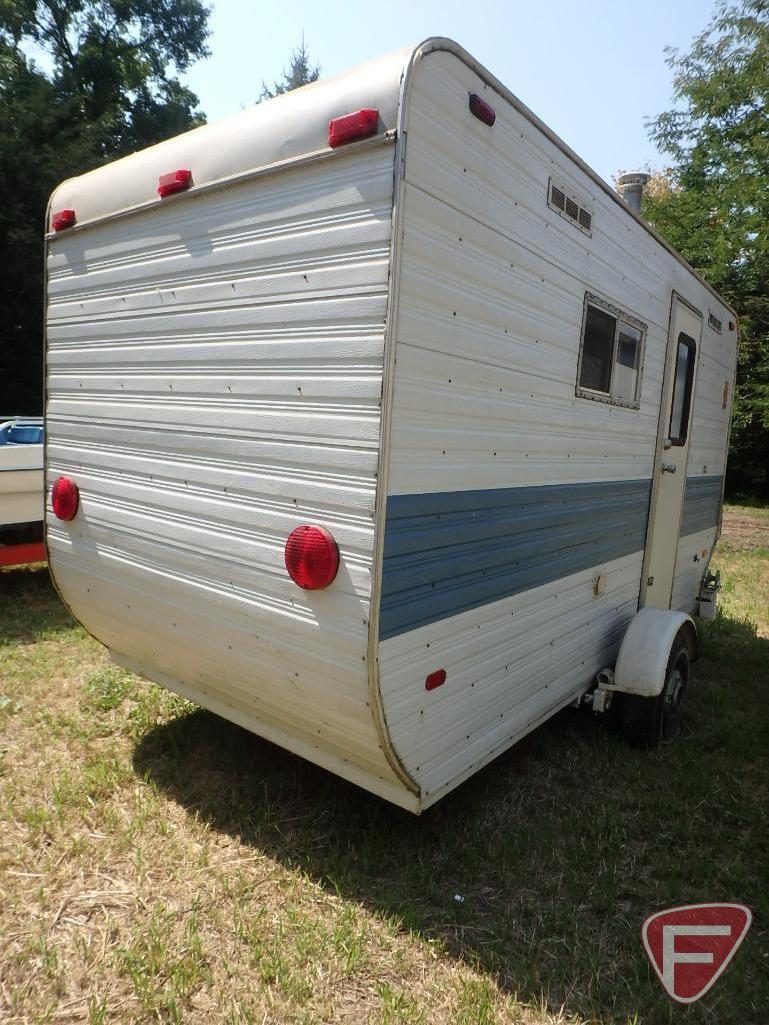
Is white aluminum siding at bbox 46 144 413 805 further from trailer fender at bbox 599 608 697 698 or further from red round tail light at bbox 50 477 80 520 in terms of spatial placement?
trailer fender at bbox 599 608 697 698

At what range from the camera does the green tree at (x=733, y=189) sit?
14.7m

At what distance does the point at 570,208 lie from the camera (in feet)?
10.1

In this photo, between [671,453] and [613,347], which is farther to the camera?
[671,453]

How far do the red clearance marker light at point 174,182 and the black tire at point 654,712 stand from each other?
130 inches

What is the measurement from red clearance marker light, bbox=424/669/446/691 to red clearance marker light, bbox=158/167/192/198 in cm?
204

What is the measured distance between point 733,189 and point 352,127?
15567 millimetres

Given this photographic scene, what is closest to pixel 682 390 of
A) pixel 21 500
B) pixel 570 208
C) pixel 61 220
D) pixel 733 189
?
pixel 570 208

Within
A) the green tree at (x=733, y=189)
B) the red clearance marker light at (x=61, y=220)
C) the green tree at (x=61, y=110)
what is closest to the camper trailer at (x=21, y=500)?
the red clearance marker light at (x=61, y=220)

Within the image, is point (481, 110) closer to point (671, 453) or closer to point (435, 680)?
point (435, 680)

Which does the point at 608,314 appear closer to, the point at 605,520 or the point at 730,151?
the point at 605,520

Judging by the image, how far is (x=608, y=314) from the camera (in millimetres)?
3535

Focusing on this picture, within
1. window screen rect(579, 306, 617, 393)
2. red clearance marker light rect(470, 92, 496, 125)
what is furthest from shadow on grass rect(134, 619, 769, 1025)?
red clearance marker light rect(470, 92, 496, 125)

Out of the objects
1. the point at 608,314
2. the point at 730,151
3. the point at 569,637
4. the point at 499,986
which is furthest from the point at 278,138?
the point at 730,151

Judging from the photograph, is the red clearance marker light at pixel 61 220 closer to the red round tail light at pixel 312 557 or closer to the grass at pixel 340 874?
the red round tail light at pixel 312 557
